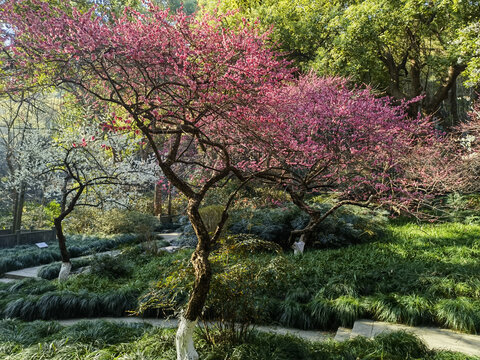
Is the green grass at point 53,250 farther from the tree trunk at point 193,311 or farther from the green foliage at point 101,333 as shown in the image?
the tree trunk at point 193,311

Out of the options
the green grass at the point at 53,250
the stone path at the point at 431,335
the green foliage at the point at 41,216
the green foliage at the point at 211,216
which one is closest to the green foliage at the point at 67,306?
the green grass at the point at 53,250

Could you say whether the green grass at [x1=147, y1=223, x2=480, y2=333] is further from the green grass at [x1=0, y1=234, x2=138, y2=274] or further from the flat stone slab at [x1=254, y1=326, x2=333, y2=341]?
the green grass at [x1=0, y1=234, x2=138, y2=274]

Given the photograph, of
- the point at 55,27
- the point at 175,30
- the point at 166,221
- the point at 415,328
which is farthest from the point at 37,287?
the point at 166,221

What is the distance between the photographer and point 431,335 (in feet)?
13.5

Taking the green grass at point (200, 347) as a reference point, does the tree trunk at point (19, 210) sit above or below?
above

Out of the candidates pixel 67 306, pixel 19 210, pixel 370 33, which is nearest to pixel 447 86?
pixel 370 33

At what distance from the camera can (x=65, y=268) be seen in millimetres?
7004

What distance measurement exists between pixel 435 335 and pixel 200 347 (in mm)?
2813

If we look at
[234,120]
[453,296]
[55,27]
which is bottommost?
[453,296]

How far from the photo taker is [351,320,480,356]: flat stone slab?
12.3 ft

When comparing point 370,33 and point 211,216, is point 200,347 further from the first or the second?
point 370,33

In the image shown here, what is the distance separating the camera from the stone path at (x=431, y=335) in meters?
3.74

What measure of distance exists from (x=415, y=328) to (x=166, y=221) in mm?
14391

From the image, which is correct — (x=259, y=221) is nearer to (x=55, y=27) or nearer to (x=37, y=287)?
(x=37, y=287)
